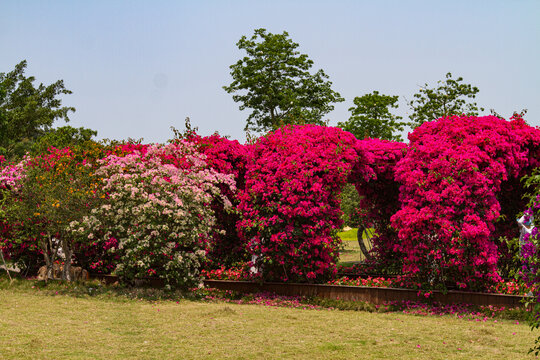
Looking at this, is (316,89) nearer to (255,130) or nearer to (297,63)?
(297,63)

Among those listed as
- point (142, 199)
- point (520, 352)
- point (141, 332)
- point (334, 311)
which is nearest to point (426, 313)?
point (334, 311)

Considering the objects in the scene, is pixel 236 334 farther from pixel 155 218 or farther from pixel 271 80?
pixel 271 80

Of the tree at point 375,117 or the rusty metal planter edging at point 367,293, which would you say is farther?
the tree at point 375,117

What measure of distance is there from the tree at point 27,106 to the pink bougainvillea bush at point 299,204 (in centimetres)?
4064

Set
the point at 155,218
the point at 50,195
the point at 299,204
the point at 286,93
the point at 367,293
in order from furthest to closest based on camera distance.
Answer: the point at 286,93 → the point at 50,195 → the point at 155,218 → the point at 299,204 → the point at 367,293

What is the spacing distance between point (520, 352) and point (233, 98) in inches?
1404

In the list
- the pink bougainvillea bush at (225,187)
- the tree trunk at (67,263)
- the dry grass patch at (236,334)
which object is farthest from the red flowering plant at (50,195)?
the pink bougainvillea bush at (225,187)

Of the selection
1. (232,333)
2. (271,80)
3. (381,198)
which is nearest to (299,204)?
(232,333)

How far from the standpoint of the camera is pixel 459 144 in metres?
13.8

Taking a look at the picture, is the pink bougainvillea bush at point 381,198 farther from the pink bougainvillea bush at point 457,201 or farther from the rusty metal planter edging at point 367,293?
the rusty metal planter edging at point 367,293

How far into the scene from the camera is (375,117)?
42.6m

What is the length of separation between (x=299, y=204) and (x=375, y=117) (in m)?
29.4

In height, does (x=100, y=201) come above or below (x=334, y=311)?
above

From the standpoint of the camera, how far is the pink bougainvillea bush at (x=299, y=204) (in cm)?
1466
